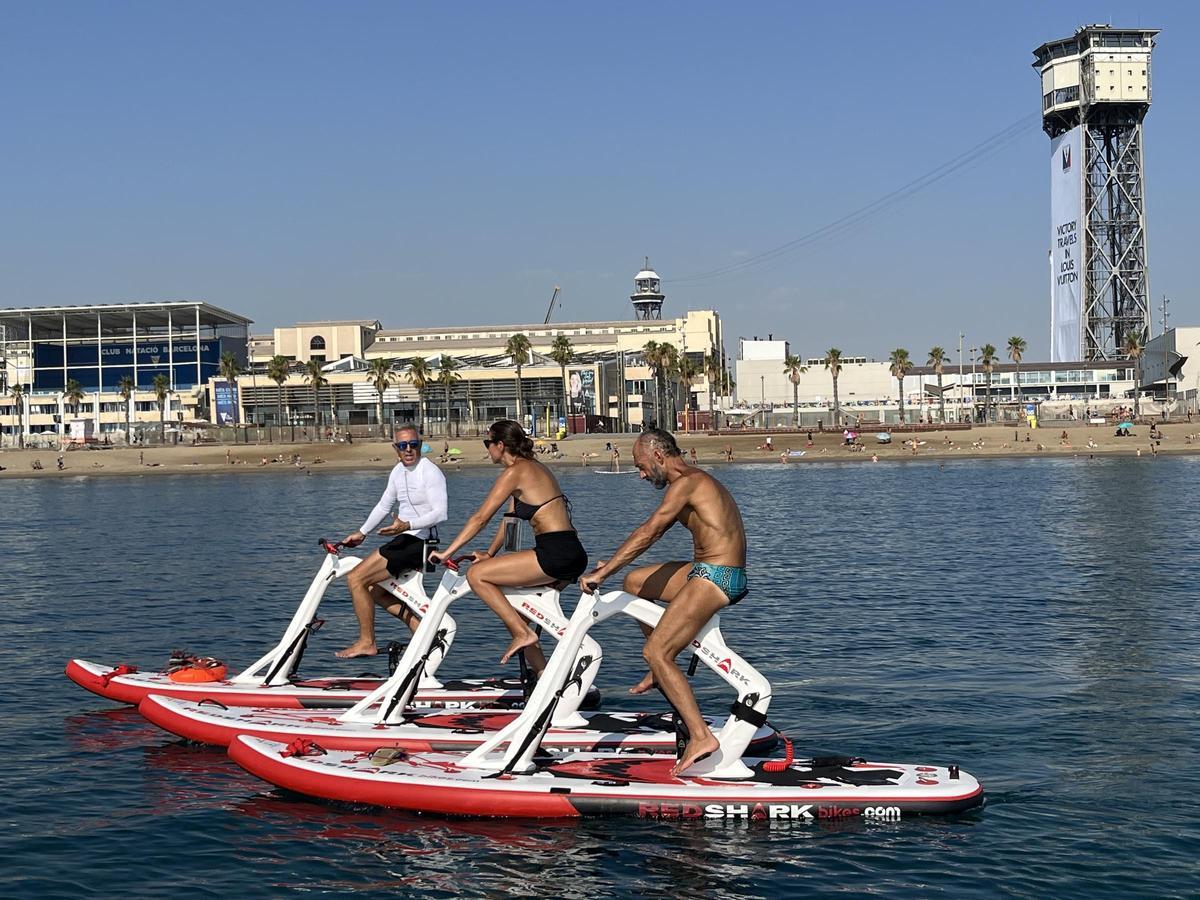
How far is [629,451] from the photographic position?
117312 millimetres

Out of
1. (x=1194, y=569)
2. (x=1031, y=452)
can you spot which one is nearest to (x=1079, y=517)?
(x=1194, y=569)

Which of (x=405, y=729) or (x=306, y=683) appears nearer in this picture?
(x=405, y=729)

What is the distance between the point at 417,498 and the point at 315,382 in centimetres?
12212

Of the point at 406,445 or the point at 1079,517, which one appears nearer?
the point at 406,445

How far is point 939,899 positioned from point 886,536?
31720mm

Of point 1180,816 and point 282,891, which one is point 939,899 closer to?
point 1180,816

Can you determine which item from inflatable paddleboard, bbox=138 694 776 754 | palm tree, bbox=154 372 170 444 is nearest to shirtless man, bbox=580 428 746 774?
inflatable paddleboard, bbox=138 694 776 754

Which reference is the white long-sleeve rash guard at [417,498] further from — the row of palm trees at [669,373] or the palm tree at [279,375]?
the row of palm trees at [669,373]

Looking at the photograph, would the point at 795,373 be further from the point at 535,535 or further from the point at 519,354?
the point at 535,535

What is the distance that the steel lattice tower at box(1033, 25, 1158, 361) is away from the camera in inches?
6929

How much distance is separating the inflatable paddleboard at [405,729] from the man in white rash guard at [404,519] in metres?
1.22

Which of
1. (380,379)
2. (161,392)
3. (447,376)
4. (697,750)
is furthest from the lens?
(161,392)

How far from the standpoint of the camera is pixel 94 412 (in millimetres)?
158750

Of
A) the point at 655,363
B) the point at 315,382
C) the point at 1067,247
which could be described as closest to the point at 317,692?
the point at 315,382
